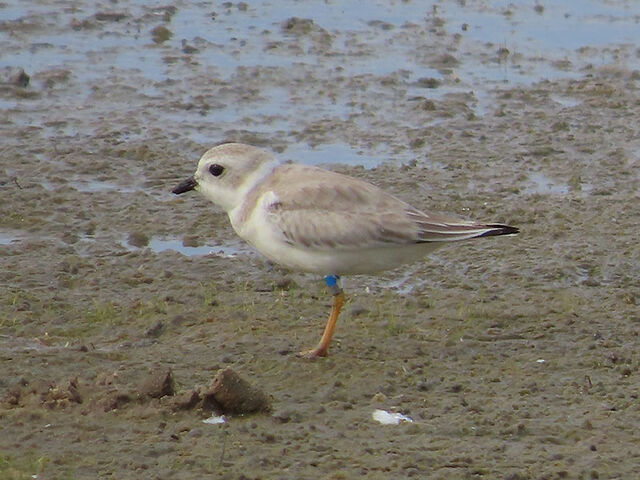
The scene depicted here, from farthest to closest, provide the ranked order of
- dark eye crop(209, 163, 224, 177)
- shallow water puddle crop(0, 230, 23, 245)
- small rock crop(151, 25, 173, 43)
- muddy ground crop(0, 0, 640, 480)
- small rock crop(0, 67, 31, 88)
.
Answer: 1. small rock crop(151, 25, 173, 43)
2. small rock crop(0, 67, 31, 88)
3. shallow water puddle crop(0, 230, 23, 245)
4. dark eye crop(209, 163, 224, 177)
5. muddy ground crop(0, 0, 640, 480)

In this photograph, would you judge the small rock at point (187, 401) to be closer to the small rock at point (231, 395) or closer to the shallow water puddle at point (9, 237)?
the small rock at point (231, 395)

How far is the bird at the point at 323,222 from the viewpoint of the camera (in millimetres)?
6930

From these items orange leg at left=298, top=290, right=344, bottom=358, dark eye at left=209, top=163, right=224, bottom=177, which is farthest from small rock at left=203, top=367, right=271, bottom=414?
dark eye at left=209, top=163, right=224, bottom=177

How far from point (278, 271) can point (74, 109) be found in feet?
10.7

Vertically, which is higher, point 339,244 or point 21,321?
point 339,244

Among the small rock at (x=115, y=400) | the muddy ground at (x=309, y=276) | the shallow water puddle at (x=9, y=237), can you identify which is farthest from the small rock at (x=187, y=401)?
the shallow water puddle at (x=9, y=237)

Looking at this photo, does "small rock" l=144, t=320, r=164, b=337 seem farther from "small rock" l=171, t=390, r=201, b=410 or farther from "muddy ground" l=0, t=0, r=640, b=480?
"small rock" l=171, t=390, r=201, b=410

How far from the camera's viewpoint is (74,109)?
428 inches

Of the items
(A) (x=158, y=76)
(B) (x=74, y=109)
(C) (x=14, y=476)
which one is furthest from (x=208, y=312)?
(A) (x=158, y=76)

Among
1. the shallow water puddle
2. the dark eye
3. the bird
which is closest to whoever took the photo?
the bird

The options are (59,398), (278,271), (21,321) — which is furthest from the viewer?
(278,271)

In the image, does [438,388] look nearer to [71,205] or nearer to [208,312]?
[208,312]

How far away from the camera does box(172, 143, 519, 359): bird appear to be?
693 cm

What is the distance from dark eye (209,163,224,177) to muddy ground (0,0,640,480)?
2.60 feet
